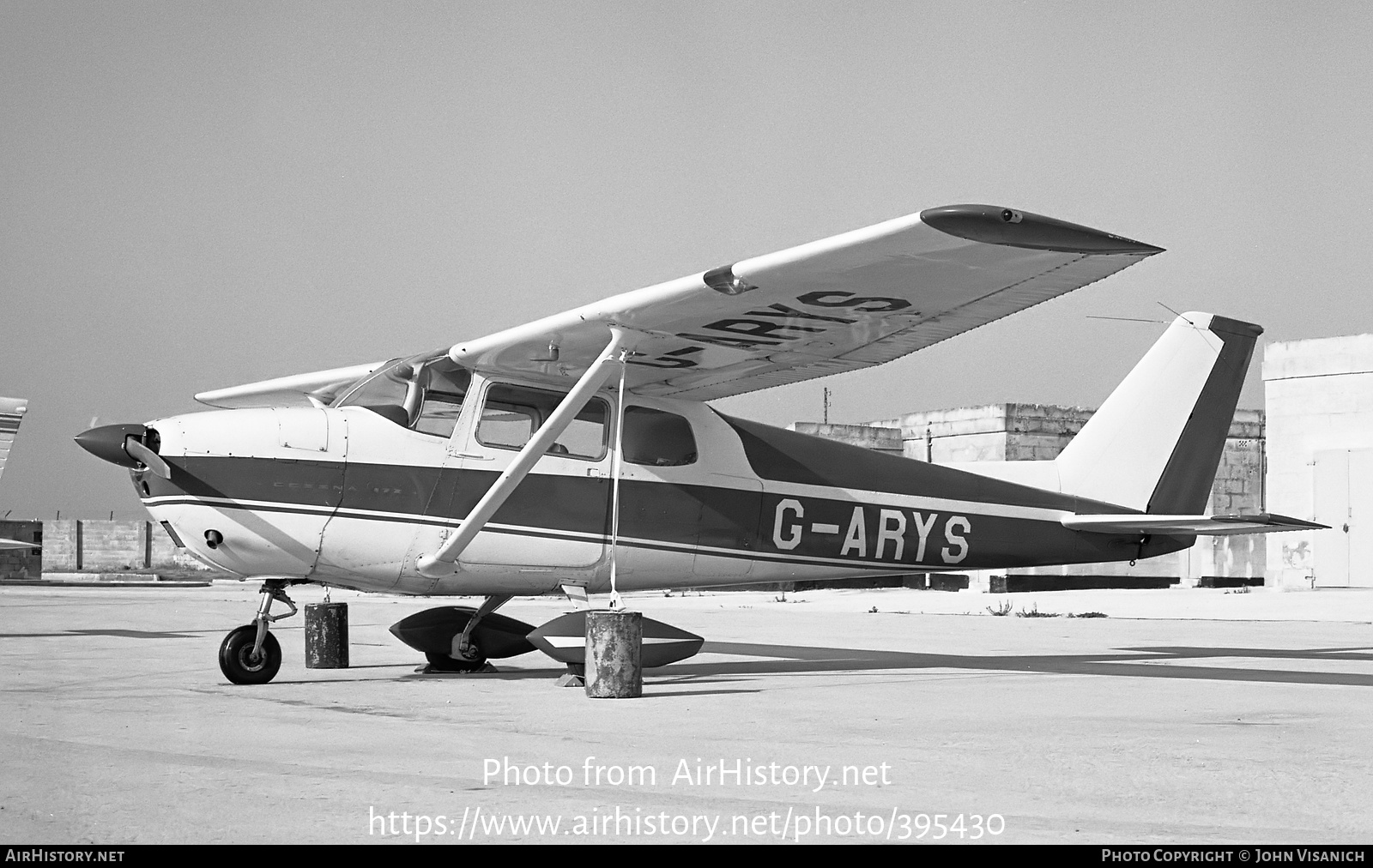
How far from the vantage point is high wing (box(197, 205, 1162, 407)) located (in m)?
6.97

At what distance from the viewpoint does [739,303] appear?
8.59 meters

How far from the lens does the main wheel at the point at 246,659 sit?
8516 mm

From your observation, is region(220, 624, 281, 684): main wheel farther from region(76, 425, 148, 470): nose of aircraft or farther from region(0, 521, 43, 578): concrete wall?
Answer: region(0, 521, 43, 578): concrete wall

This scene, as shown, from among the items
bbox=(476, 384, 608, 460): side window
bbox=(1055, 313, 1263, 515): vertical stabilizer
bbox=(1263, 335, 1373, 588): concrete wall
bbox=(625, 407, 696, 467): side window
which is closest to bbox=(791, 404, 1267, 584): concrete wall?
bbox=(1263, 335, 1373, 588): concrete wall

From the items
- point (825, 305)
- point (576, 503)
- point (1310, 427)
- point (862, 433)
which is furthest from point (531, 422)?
point (862, 433)

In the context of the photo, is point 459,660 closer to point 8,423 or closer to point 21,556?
point 8,423

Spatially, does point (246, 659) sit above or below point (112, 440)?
below

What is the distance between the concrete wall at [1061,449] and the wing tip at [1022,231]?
83.8ft

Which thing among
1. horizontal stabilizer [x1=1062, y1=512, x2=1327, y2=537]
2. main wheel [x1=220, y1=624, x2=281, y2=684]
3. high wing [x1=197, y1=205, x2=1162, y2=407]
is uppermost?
high wing [x1=197, y1=205, x2=1162, y2=407]

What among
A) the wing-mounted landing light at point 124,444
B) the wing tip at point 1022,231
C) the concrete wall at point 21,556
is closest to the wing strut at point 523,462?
the wing-mounted landing light at point 124,444

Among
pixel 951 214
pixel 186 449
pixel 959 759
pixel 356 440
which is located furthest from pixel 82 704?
pixel 951 214

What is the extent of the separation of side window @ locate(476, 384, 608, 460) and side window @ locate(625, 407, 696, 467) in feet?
0.80

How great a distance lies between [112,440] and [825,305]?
4.65 meters

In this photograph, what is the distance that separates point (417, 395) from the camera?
9227 mm
